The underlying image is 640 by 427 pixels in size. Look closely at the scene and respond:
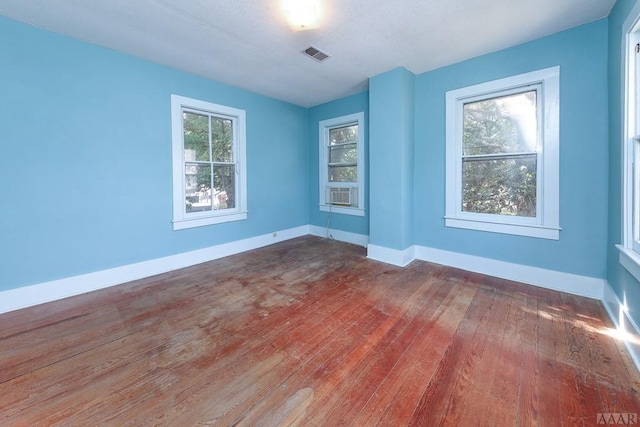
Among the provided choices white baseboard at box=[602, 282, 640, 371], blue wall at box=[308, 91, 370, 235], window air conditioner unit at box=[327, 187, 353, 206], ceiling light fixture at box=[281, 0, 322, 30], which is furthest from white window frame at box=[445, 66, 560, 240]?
ceiling light fixture at box=[281, 0, 322, 30]

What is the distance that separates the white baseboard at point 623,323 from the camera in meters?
1.68

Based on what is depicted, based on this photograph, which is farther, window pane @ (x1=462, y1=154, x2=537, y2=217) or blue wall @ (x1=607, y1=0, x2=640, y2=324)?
window pane @ (x1=462, y1=154, x2=537, y2=217)

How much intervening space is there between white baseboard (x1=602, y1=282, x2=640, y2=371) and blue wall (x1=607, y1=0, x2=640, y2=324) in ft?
0.20

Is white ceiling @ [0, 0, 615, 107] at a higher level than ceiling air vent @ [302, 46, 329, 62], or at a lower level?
lower

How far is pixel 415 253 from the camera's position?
12.4ft

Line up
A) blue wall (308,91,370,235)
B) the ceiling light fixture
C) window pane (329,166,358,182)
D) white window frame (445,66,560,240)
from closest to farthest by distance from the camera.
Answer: the ceiling light fixture
white window frame (445,66,560,240)
blue wall (308,91,370,235)
window pane (329,166,358,182)

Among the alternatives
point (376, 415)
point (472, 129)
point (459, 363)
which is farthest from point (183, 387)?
point (472, 129)

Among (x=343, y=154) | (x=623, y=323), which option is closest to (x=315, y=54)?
(x=343, y=154)

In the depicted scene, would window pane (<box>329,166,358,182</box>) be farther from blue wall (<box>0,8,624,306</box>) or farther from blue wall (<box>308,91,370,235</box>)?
blue wall (<box>0,8,624,306</box>)

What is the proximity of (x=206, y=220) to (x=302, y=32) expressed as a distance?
2.69 m

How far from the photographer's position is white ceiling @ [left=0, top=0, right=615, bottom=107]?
7.21 feet

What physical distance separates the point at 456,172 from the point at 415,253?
1.24m

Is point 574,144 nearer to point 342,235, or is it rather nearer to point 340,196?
point 340,196

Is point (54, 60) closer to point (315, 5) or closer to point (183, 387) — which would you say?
point (315, 5)
